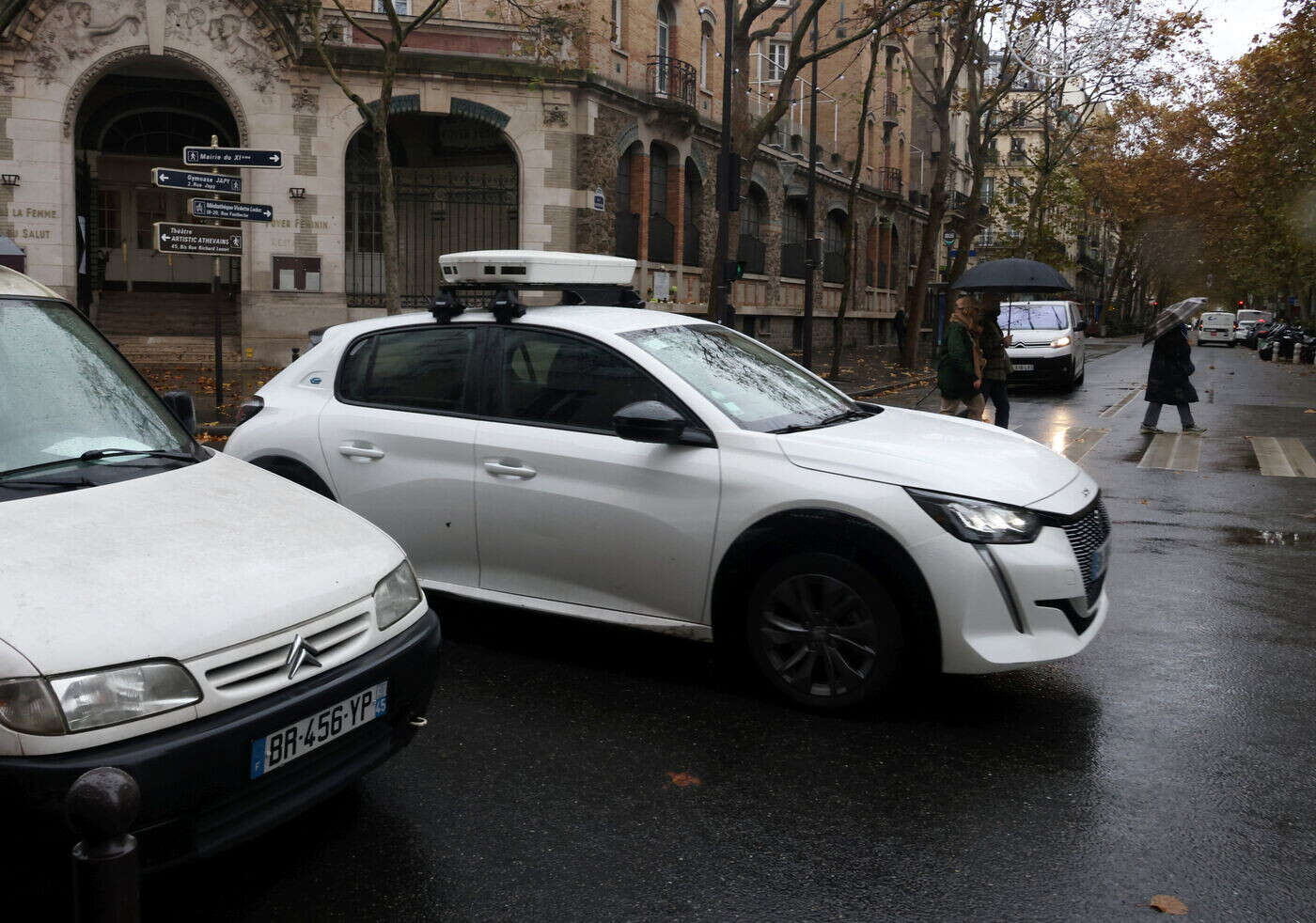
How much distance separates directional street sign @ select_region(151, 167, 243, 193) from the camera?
508 inches

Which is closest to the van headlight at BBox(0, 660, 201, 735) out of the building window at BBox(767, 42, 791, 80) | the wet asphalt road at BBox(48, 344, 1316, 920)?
the wet asphalt road at BBox(48, 344, 1316, 920)

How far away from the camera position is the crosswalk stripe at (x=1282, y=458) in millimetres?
12344

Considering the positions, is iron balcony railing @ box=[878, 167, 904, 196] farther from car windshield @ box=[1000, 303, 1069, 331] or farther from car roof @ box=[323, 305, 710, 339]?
car roof @ box=[323, 305, 710, 339]

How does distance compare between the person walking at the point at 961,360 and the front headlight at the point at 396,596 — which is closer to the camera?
the front headlight at the point at 396,596

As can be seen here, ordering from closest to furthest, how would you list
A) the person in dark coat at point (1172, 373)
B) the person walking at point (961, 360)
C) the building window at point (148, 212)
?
the person walking at point (961, 360), the person in dark coat at point (1172, 373), the building window at point (148, 212)

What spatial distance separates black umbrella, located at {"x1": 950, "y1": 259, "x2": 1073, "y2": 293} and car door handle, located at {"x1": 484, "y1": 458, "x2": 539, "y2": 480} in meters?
10.2

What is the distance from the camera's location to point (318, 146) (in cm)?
2292

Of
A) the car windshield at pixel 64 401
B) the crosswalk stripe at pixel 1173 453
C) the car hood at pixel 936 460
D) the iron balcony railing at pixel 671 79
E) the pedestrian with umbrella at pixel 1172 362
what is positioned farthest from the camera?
the iron balcony railing at pixel 671 79

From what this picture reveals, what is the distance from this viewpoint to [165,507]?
354cm

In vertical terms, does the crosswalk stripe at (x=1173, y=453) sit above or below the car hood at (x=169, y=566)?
below

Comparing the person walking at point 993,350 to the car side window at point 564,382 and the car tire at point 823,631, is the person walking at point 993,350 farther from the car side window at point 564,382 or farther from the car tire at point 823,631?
the car tire at point 823,631

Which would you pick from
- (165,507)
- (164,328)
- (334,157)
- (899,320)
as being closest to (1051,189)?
(899,320)

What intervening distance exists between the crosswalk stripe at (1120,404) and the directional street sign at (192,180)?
43.6 ft

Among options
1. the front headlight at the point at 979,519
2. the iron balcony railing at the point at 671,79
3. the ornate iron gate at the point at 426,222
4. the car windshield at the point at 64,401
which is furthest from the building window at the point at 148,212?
the front headlight at the point at 979,519
